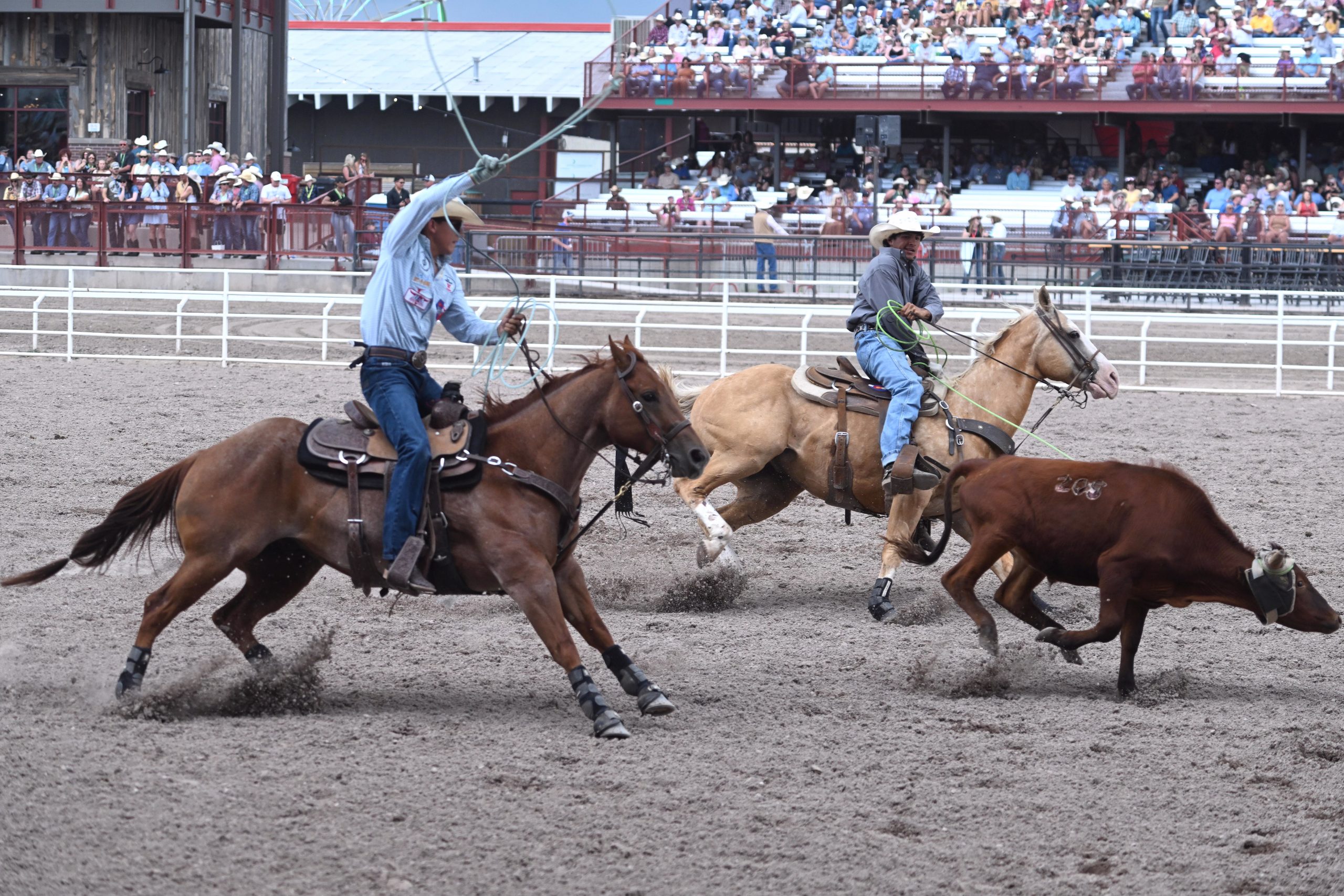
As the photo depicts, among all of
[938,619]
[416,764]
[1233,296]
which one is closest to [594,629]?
[416,764]

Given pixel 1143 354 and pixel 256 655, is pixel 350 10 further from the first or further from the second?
pixel 256 655

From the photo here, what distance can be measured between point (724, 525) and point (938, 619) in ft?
4.23

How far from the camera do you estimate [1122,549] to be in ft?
19.1

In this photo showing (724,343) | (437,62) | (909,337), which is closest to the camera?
(909,337)

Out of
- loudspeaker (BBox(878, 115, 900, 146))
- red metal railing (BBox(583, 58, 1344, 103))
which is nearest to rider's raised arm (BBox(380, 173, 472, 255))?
loudspeaker (BBox(878, 115, 900, 146))

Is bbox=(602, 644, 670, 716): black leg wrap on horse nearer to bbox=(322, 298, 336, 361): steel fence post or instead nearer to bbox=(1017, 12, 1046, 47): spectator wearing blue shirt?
bbox=(322, 298, 336, 361): steel fence post

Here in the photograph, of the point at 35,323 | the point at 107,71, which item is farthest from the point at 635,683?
the point at 107,71

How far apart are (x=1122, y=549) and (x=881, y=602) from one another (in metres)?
1.83

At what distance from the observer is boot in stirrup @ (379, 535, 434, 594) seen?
544 cm

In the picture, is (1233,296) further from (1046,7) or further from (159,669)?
(159,669)

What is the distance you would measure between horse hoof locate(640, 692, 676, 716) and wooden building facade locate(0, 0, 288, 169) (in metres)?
26.6

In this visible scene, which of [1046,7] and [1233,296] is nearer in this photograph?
[1233,296]

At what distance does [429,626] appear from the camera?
718cm

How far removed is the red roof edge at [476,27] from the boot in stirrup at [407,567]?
137ft
